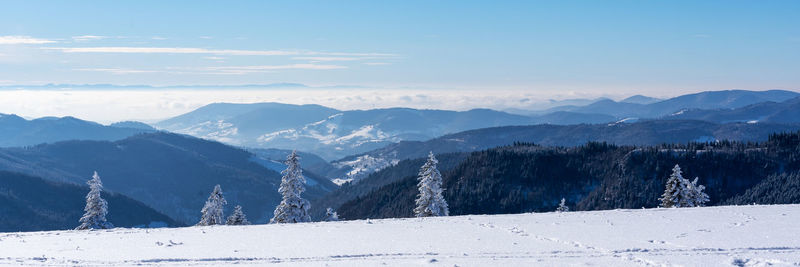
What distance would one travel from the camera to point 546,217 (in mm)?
35031

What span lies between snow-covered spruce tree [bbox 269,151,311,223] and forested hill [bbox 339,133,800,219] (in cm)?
9172

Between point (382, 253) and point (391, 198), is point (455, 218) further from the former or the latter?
point (391, 198)

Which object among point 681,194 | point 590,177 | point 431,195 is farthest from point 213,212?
point 590,177

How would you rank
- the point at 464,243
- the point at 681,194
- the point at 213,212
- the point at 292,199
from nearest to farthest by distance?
the point at 464,243 → the point at 292,199 → the point at 681,194 → the point at 213,212

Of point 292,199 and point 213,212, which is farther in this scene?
point 213,212

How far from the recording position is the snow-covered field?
74.7 feet

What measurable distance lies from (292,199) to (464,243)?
36.2m

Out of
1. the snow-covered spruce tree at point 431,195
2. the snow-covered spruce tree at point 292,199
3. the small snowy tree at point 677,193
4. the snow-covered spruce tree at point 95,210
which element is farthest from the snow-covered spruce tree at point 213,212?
the small snowy tree at point 677,193

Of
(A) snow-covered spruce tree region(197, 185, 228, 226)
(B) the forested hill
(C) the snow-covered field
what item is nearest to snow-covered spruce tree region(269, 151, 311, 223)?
(A) snow-covered spruce tree region(197, 185, 228, 226)

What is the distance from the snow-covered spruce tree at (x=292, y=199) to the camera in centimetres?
5900

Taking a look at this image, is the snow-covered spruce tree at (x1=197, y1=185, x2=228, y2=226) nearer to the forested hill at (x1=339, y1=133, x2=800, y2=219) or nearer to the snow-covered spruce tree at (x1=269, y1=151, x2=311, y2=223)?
the snow-covered spruce tree at (x1=269, y1=151, x2=311, y2=223)

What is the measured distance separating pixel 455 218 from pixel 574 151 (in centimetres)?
15785

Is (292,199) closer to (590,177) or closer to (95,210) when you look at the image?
(95,210)

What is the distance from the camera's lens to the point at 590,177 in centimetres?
17100
